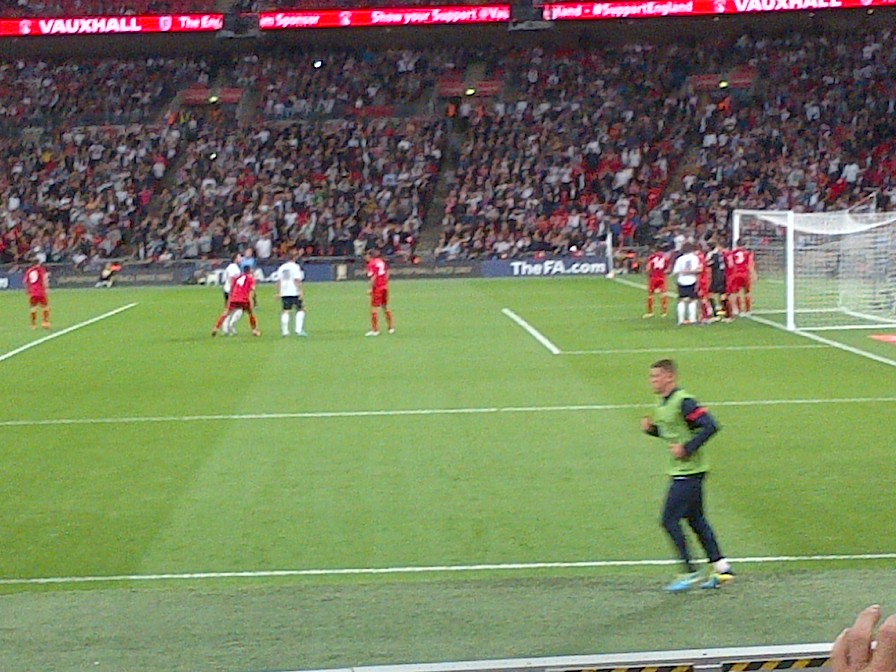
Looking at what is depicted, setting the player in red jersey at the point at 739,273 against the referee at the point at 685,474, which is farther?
the player in red jersey at the point at 739,273

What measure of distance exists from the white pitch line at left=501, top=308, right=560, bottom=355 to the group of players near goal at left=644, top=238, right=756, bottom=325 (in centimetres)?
298

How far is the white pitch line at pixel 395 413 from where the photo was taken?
17.7 meters

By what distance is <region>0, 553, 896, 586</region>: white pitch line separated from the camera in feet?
33.9

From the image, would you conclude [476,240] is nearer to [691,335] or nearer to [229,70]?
[229,70]

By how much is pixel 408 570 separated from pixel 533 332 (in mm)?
18084

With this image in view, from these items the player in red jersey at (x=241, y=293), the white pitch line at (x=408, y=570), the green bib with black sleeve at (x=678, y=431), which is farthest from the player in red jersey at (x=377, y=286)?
the green bib with black sleeve at (x=678, y=431)

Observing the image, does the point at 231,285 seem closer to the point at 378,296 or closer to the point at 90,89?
the point at 378,296

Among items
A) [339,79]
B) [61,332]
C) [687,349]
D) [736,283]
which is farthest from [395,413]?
[339,79]

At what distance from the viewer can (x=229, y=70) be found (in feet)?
200

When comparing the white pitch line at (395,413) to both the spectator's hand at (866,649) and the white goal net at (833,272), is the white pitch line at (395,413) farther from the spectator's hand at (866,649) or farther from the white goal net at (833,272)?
the spectator's hand at (866,649)

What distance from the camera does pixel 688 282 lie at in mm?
28266

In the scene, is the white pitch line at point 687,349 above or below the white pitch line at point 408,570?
below

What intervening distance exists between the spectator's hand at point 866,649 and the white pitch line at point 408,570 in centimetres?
633

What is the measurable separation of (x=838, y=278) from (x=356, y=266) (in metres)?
22.5
